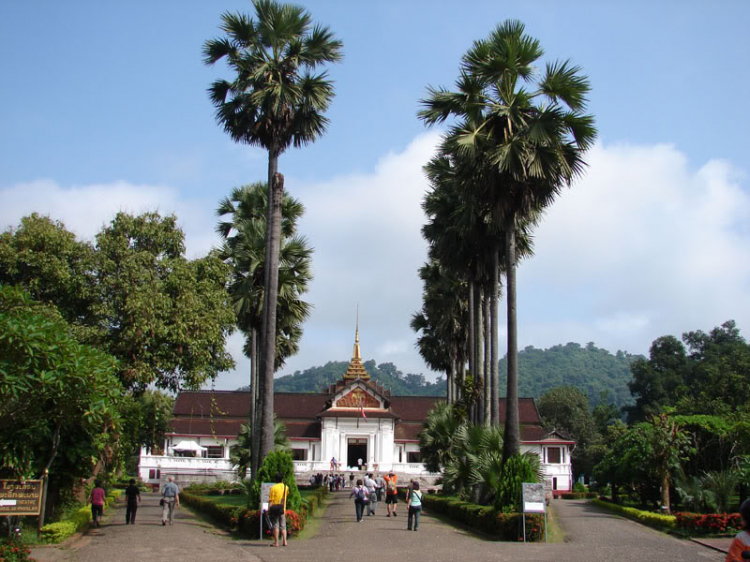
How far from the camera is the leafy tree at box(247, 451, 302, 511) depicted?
1908 cm

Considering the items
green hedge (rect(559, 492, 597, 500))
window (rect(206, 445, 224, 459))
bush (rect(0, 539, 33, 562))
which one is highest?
window (rect(206, 445, 224, 459))

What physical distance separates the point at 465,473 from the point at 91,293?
14040 millimetres

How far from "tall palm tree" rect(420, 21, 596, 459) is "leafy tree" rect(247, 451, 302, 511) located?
5.85 meters

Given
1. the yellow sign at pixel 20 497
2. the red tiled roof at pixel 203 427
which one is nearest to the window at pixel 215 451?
the red tiled roof at pixel 203 427

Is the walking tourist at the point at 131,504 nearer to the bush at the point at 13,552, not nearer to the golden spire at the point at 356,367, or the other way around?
the bush at the point at 13,552

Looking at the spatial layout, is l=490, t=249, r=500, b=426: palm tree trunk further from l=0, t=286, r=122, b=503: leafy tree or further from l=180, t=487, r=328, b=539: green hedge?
l=0, t=286, r=122, b=503: leafy tree

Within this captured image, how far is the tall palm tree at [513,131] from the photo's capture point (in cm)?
2058

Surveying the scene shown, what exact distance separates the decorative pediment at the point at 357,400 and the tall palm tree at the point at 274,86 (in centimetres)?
3881

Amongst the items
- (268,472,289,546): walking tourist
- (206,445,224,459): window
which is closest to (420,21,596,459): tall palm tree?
(268,472,289,546): walking tourist

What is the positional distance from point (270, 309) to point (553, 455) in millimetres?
43502

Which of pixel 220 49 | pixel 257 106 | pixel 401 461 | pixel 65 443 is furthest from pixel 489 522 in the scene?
pixel 401 461

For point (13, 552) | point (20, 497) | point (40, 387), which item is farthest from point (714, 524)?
point (20, 497)

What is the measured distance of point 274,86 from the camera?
2242cm

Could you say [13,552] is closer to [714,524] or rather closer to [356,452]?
[714,524]
